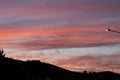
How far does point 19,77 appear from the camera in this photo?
39000mm

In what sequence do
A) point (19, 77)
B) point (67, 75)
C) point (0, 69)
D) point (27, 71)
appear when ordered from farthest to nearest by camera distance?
point (67, 75) < point (27, 71) < point (19, 77) < point (0, 69)

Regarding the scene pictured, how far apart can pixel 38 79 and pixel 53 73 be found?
505 centimetres

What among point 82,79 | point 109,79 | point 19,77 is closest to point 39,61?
point 19,77

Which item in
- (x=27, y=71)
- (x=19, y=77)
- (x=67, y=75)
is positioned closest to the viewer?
(x=19, y=77)

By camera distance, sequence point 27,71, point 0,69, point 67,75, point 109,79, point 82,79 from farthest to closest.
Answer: point 109,79 → point 82,79 → point 67,75 → point 27,71 → point 0,69

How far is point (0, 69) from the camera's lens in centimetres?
3662

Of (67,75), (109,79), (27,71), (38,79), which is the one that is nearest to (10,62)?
(27,71)

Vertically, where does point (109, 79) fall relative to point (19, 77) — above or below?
above

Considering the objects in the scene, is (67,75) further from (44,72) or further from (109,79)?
(109,79)

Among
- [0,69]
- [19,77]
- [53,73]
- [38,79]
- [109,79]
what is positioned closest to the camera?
[0,69]

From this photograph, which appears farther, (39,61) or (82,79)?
(82,79)

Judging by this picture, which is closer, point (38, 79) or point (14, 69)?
point (14, 69)

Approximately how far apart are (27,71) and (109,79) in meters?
46.6

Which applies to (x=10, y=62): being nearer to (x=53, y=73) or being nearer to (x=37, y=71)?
(x=37, y=71)
